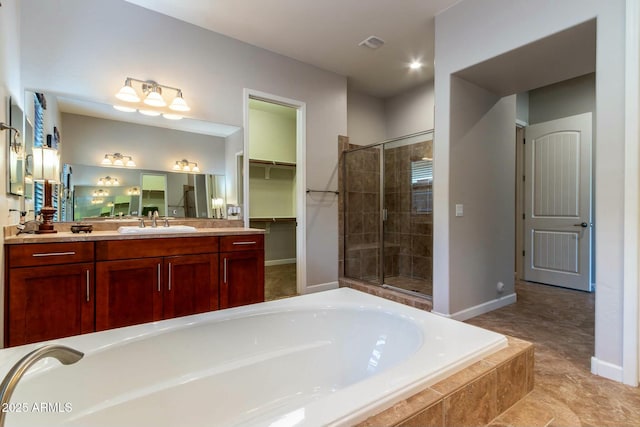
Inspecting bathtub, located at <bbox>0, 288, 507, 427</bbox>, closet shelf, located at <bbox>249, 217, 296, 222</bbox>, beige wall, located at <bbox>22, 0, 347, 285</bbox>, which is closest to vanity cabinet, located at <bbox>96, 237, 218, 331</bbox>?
bathtub, located at <bbox>0, 288, 507, 427</bbox>

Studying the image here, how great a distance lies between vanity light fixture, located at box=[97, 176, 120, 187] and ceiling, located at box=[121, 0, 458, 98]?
1511mm

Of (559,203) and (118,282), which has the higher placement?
(559,203)

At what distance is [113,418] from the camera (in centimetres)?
125

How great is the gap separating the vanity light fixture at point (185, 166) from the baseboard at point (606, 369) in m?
3.42

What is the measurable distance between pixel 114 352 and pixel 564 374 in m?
2.47

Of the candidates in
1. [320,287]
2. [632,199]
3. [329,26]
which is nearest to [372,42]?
[329,26]

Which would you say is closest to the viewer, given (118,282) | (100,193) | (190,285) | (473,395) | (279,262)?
(473,395)

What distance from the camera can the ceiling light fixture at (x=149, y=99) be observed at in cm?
265

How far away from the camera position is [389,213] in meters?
3.97

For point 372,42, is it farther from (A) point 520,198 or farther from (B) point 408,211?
(A) point 520,198

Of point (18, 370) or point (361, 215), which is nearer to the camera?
point (18, 370)

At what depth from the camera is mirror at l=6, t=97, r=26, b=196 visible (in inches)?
76.2

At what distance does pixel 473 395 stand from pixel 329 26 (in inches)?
122

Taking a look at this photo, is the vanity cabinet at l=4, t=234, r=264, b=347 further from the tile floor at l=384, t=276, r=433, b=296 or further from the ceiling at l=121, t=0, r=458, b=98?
the ceiling at l=121, t=0, r=458, b=98
